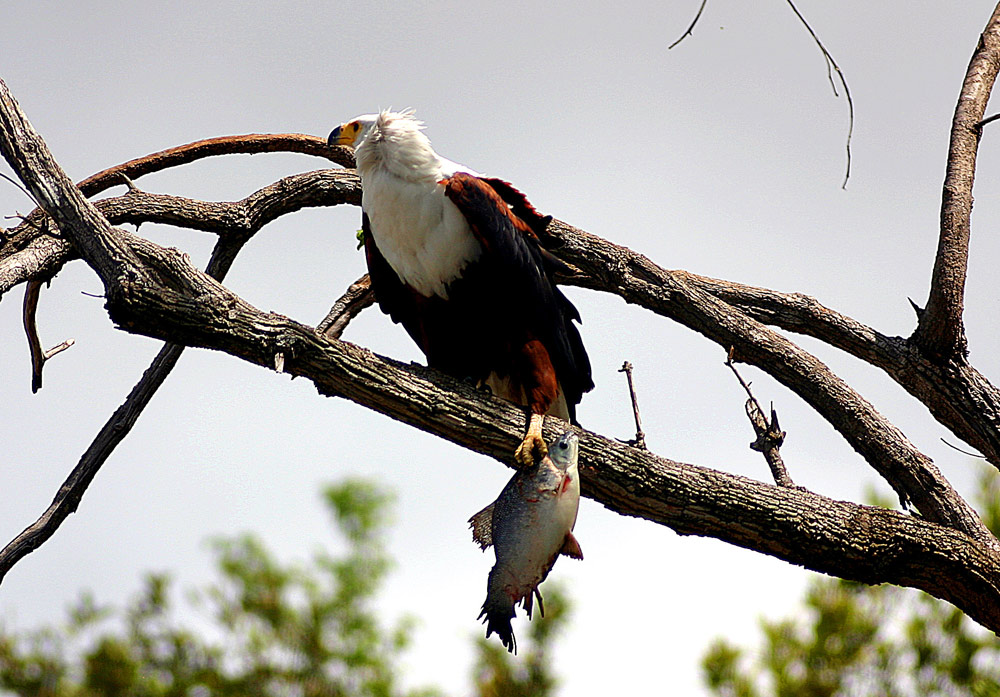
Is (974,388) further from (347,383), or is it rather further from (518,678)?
(518,678)

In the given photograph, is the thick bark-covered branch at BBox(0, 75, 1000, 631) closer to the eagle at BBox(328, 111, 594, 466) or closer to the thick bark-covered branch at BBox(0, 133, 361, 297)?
the eagle at BBox(328, 111, 594, 466)

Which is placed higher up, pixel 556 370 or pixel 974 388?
pixel 974 388

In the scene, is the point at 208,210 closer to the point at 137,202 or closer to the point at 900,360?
the point at 137,202

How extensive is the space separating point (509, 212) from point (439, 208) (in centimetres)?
24

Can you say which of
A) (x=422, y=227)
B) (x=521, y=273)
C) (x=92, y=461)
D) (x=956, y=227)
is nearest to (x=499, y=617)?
(x=521, y=273)

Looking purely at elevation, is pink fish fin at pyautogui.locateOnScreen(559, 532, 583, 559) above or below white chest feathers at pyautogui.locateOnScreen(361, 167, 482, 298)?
below

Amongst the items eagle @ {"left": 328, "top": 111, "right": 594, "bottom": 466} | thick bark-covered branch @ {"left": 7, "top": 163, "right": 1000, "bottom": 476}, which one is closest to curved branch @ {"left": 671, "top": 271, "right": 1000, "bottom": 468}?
thick bark-covered branch @ {"left": 7, "top": 163, "right": 1000, "bottom": 476}

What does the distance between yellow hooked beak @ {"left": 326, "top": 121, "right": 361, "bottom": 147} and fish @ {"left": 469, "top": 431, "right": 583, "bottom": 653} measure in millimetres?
1520

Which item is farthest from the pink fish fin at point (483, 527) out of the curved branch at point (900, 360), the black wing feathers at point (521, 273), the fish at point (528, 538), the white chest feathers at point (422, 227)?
the curved branch at point (900, 360)

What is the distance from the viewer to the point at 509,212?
3.02m

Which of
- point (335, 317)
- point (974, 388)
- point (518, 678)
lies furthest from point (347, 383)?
point (518, 678)

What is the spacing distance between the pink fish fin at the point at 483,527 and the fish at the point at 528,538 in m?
0.14

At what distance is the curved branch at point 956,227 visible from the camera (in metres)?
3.63

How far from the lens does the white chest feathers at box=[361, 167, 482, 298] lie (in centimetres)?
293
